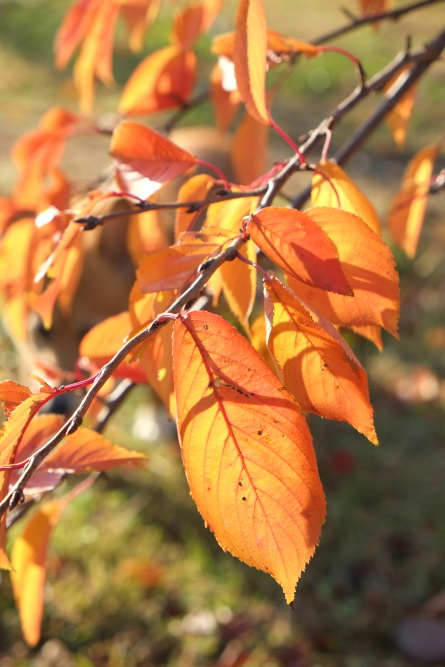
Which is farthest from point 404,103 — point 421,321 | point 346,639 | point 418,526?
point 421,321

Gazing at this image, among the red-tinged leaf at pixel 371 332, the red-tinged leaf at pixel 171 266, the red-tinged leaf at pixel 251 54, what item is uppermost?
the red-tinged leaf at pixel 251 54

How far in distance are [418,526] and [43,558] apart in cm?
147

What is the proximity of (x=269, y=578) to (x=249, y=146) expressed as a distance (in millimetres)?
1225

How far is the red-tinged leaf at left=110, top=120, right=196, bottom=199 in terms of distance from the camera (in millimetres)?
559

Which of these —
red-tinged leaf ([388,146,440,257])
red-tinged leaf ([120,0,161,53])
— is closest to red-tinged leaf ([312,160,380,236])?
red-tinged leaf ([388,146,440,257])

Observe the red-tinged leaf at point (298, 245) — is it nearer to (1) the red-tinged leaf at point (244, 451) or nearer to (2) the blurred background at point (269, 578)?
(1) the red-tinged leaf at point (244, 451)

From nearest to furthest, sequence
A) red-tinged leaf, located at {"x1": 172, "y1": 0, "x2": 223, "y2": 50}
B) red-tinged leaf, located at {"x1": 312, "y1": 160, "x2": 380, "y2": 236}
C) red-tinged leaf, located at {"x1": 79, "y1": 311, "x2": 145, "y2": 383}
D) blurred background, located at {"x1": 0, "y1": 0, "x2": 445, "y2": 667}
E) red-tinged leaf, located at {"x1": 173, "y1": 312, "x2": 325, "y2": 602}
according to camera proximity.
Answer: red-tinged leaf, located at {"x1": 173, "y1": 312, "x2": 325, "y2": 602}, red-tinged leaf, located at {"x1": 312, "y1": 160, "x2": 380, "y2": 236}, red-tinged leaf, located at {"x1": 79, "y1": 311, "x2": 145, "y2": 383}, red-tinged leaf, located at {"x1": 172, "y1": 0, "x2": 223, "y2": 50}, blurred background, located at {"x1": 0, "y1": 0, "x2": 445, "y2": 667}

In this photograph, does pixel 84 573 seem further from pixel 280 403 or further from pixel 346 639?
pixel 280 403

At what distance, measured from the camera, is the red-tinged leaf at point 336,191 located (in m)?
A: 0.52

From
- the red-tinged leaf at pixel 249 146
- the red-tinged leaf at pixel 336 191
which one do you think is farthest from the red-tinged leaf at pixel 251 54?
the red-tinged leaf at pixel 249 146

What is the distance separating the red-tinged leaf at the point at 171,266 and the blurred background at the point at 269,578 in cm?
73

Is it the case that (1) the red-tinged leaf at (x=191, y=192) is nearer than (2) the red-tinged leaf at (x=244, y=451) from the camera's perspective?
No

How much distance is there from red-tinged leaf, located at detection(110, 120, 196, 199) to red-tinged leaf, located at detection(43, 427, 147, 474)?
19 cm

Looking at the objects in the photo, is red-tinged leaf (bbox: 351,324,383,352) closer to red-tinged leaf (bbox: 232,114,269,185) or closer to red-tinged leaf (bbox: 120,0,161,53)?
red-tinged leaf (bbox: 232,114,269,185)
